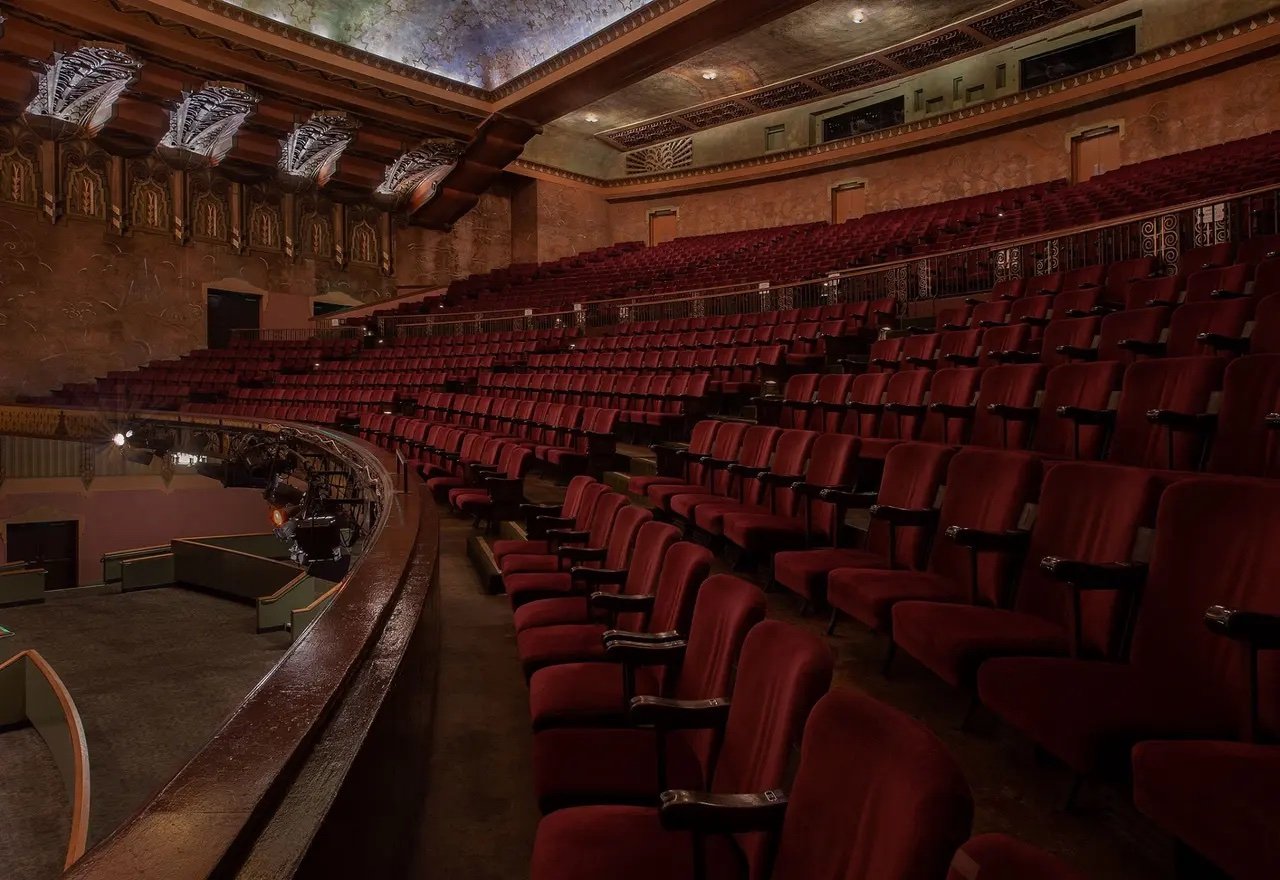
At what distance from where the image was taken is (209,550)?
15.6 ft

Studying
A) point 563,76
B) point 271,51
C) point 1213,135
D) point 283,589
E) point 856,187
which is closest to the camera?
point 283,589

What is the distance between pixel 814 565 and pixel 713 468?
799 millimetres

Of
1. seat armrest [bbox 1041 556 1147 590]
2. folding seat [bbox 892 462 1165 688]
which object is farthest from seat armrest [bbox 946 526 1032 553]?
seat armrest [bbox 1041 556 1147 590]

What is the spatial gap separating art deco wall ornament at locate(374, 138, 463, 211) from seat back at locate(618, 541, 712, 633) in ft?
23.3

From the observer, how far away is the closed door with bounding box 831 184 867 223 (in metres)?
7.30

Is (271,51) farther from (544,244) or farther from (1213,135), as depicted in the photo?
(1213,135)

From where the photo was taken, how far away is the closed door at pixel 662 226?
871 centimetres

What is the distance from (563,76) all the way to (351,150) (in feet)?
7.27

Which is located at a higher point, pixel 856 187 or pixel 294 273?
pixel 856 187

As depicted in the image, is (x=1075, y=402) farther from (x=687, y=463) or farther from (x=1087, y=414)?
(x=687, y=463)

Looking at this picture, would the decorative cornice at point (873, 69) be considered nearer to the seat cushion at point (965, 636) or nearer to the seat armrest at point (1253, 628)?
the seat cushion at point (965, 636)

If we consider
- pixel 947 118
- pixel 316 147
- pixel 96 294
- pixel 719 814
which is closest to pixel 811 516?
pixel 719 814

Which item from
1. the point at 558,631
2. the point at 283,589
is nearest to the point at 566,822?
the point at 558,631

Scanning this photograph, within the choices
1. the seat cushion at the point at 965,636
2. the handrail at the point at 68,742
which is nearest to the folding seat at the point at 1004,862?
the seat cushion at the point at 965,636
